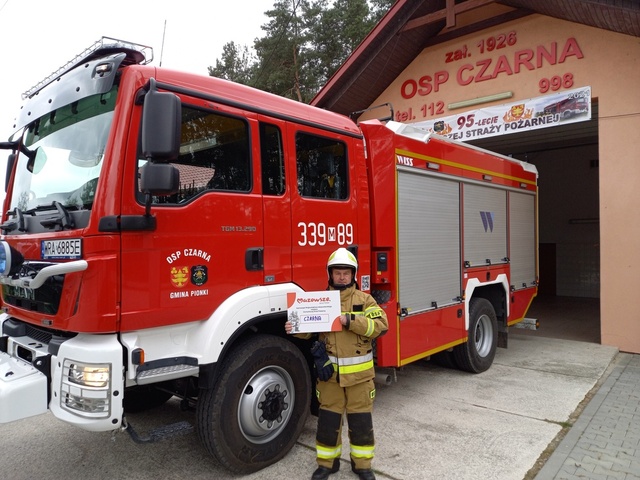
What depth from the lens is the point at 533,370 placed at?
6.13 m

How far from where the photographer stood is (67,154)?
3.13m

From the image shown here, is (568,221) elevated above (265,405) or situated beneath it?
elevated above

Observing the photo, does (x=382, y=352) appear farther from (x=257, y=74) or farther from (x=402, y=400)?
(x=257, y=74)

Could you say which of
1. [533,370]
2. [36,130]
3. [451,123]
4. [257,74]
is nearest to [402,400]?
[533,370]

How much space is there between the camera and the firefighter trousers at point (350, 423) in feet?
10.8

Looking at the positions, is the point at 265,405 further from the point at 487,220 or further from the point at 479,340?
the point at 487,220

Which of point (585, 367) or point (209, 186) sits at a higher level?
point (209, 186)

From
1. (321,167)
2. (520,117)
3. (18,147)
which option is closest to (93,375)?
(18,147)

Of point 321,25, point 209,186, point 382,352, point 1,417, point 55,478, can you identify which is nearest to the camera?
point 1,417

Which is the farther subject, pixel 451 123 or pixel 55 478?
pixel 451 123

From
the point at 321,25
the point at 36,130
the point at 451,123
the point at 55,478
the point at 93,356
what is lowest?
the point at 55,478

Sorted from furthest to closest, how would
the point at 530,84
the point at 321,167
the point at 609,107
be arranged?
1. the point at 530,84
2. the point at 609,107
3. the point at 321,167

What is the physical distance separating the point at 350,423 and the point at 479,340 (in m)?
3.36

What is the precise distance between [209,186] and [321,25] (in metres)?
20.8
